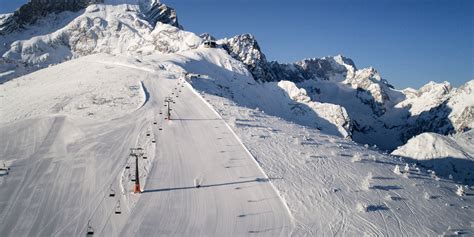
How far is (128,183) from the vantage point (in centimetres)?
2644

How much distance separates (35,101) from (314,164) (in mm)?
34914

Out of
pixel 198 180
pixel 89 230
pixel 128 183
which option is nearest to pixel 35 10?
pixel 128 183

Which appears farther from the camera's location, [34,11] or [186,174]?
[34,11]

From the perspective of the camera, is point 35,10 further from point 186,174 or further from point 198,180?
point 198,180

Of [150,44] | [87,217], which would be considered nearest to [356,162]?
[87,217]

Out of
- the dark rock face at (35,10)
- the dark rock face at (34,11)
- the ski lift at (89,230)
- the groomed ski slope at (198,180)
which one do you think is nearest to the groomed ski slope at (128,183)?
the groomed ski slope at (198,180)

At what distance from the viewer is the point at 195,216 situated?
23.3m

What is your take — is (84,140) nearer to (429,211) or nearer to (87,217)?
(87,217)

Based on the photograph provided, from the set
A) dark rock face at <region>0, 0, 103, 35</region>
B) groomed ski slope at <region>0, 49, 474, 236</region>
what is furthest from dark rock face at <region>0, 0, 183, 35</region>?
groomed ski slope at <region>0, 49, 474, 236</region>

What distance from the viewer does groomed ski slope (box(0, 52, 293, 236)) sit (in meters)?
21.9

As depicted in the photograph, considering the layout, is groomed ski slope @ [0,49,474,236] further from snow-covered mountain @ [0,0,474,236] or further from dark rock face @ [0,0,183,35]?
dark rock face @ [0,0,183,35]

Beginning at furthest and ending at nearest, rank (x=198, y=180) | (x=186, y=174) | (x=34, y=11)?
1. (x=34, y=11)
2. (x=186, y=174)
3. (x=198, y=180)

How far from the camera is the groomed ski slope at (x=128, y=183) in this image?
71.9ft

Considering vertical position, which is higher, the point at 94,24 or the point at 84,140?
the point at 94,24
